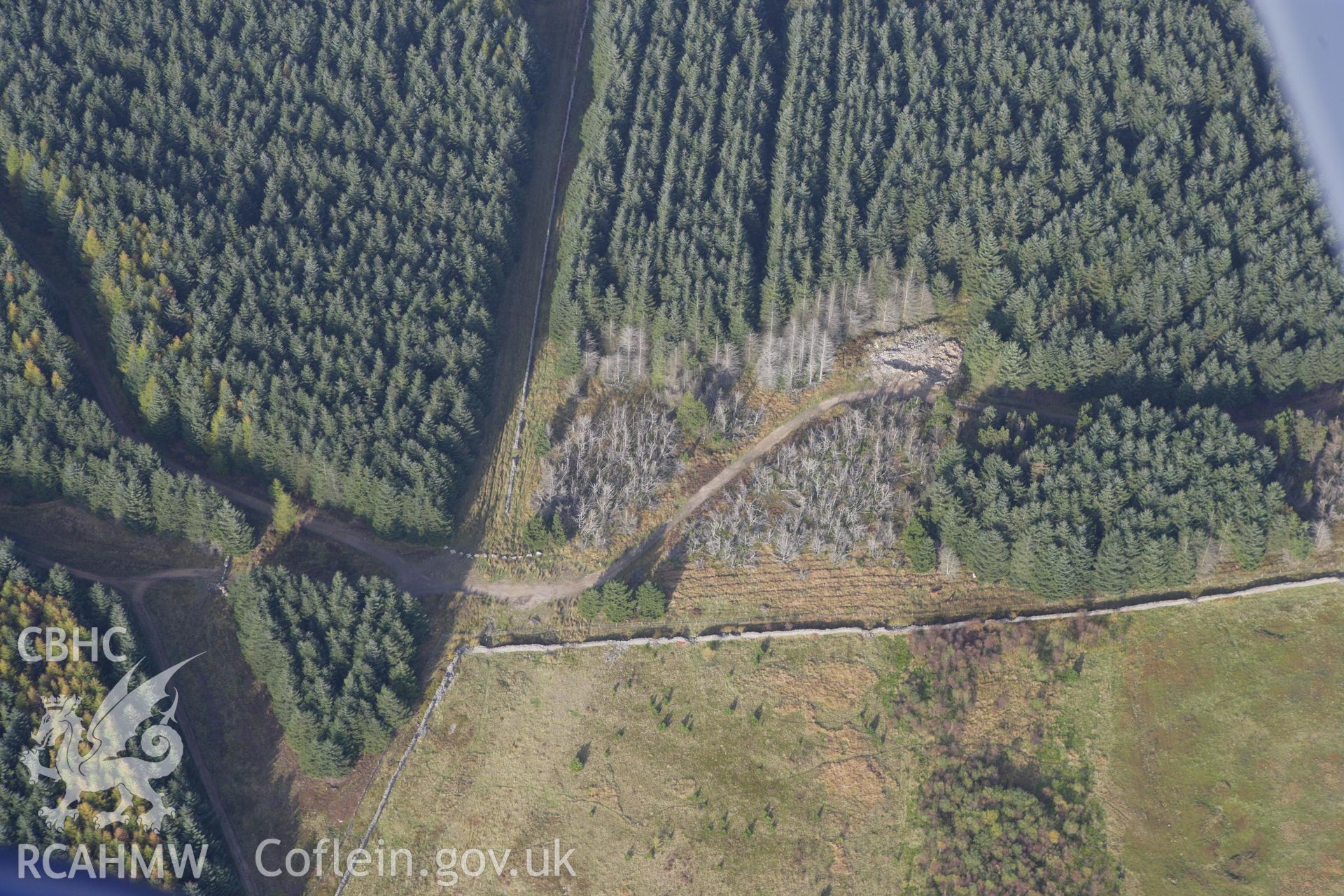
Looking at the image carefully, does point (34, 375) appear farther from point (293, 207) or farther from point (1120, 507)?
point (1120, 507)

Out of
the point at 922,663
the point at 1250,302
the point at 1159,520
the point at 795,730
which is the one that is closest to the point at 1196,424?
the point at 1159,520

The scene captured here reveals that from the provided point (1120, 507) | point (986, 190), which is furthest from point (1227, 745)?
point (986, 190)

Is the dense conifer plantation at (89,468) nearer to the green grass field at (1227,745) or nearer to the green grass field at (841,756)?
the green grass field at (841,756)

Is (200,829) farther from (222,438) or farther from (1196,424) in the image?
(1196,424)

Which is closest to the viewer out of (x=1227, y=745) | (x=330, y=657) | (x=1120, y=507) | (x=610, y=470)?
(x=1227, y=745)

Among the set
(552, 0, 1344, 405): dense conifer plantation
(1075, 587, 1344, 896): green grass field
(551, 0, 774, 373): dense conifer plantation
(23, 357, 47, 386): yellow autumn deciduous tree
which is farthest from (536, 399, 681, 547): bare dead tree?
(23, 357, 47, 386): yellow autumn deciduous tree

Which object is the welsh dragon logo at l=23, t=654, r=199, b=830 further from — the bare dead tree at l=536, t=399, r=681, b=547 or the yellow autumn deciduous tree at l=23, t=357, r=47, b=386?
the bare dead tree at l=536, t=399, r=681, b=547

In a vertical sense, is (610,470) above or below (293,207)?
below
